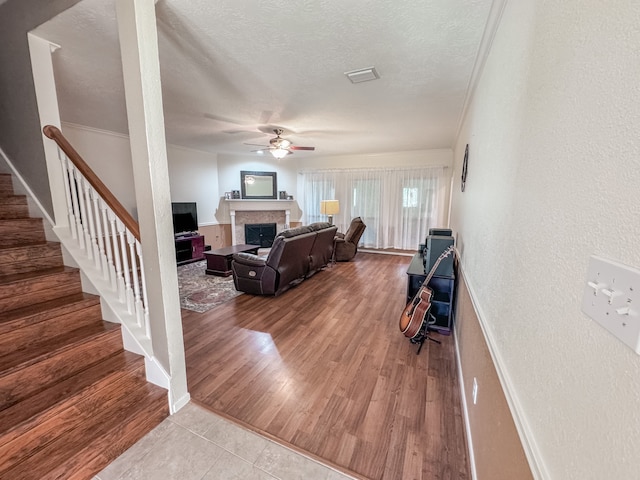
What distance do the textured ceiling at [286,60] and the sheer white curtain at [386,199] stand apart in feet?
7.44

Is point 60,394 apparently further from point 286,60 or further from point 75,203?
point 286,60

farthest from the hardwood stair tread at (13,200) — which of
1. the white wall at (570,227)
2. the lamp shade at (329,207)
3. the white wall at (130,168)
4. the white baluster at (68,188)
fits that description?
the lamp shade at (329,207)

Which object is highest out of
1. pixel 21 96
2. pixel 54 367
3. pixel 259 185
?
pixel 21 96

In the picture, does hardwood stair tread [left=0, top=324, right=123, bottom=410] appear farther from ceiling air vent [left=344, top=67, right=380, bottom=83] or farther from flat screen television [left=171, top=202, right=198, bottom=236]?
flat screen television [left=171, top=202, right=198, bottom=236]

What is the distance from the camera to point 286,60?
214 centimetres

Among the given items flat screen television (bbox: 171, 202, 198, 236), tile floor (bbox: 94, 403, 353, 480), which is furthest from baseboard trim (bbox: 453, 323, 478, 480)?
flat screen television (bbox: 171, 202, 198, 236)

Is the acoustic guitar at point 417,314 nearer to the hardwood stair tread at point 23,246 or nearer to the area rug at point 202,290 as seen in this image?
the area rug at point 202,290

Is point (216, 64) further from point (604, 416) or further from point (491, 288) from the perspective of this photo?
point (604, 416)

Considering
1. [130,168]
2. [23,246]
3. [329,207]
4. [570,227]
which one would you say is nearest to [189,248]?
[130,168]

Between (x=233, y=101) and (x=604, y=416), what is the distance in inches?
135

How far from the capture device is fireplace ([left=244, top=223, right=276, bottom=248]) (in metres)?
7.13

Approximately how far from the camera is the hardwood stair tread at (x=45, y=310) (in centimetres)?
156

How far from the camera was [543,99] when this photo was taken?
0.82 metres

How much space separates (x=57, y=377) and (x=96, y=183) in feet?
3.84
